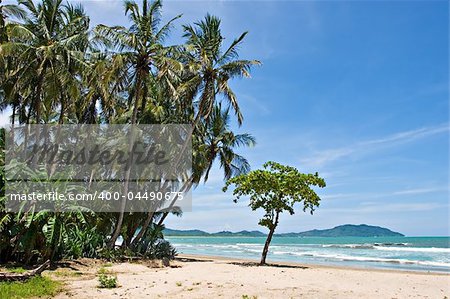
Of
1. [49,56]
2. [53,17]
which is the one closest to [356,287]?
[49,56]

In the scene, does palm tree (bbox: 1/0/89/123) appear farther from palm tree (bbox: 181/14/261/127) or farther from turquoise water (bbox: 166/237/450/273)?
turquoise water (bbox: 166/237/450/273)

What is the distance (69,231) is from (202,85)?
877 cm

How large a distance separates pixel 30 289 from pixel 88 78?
442 inches

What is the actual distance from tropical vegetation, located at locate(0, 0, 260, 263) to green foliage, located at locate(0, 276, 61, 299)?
105 inches

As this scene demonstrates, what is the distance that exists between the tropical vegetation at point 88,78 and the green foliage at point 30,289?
2.68m

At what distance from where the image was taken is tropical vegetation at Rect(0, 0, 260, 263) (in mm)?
13023

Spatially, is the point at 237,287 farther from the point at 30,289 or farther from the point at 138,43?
the point at 138,43

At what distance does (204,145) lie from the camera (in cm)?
2262

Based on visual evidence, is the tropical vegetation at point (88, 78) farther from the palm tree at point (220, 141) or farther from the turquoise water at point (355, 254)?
the turquoise water at point (355, 254)

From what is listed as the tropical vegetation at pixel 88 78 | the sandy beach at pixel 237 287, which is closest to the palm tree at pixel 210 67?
the tropical vegetation at pixel 88 78

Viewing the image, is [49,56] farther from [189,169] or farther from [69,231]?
[189,169]

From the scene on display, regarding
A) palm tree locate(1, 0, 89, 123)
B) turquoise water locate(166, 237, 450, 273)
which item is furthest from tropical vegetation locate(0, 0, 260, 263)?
turquoise water locate(166, 237, 450, 273)

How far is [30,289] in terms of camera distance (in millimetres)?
8656

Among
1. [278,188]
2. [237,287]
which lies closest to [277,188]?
[278,188]
